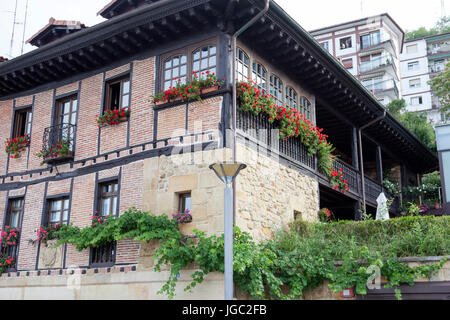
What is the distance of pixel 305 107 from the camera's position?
13695mm

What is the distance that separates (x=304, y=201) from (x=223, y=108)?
146 inches

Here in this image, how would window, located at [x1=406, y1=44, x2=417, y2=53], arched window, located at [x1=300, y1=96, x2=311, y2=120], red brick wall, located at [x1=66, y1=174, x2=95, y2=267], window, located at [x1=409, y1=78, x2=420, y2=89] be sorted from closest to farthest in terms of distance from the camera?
1. red brick wall, located at [x1=66, y1=174, x2=95, y2=267]
2. arched window, located at [x1=300, y1=96, x2=311, y2=120]
3. window, located at [x1=409, y1=78, x2=420, y2=89]
4. window, located at [x1=406, y1=44, x2=417, y2=53]

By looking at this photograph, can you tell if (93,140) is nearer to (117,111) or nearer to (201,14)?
(117,111)

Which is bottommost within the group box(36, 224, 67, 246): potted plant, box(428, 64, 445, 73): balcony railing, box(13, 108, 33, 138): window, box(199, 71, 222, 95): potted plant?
Result: box(36, 224, 67, 246): potted plant

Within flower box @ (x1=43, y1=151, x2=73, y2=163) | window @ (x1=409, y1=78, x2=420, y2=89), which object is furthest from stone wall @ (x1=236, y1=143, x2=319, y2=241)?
window @ (x1=409, y1=78, x2=420, y2=89)

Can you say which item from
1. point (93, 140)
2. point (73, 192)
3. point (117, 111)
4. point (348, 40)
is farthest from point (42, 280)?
point (348, 40)

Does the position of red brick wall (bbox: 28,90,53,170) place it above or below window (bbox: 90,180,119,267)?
above

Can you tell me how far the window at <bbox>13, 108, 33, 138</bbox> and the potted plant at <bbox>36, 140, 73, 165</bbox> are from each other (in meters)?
1.60

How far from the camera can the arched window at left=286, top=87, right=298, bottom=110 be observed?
12883 mm

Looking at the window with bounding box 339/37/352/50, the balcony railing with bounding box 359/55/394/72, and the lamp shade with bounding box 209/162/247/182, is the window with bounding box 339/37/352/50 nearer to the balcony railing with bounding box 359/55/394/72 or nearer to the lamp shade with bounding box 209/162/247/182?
the balcony railing with bounding box 359/55/394/72

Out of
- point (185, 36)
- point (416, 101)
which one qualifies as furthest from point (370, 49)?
point (185, 36)

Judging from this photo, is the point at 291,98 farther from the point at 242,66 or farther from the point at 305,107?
the point at 242,66

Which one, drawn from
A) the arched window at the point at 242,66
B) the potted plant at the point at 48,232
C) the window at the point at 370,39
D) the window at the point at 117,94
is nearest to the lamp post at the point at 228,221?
the arched window at the point at 242,66

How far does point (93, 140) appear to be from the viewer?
472 inches
